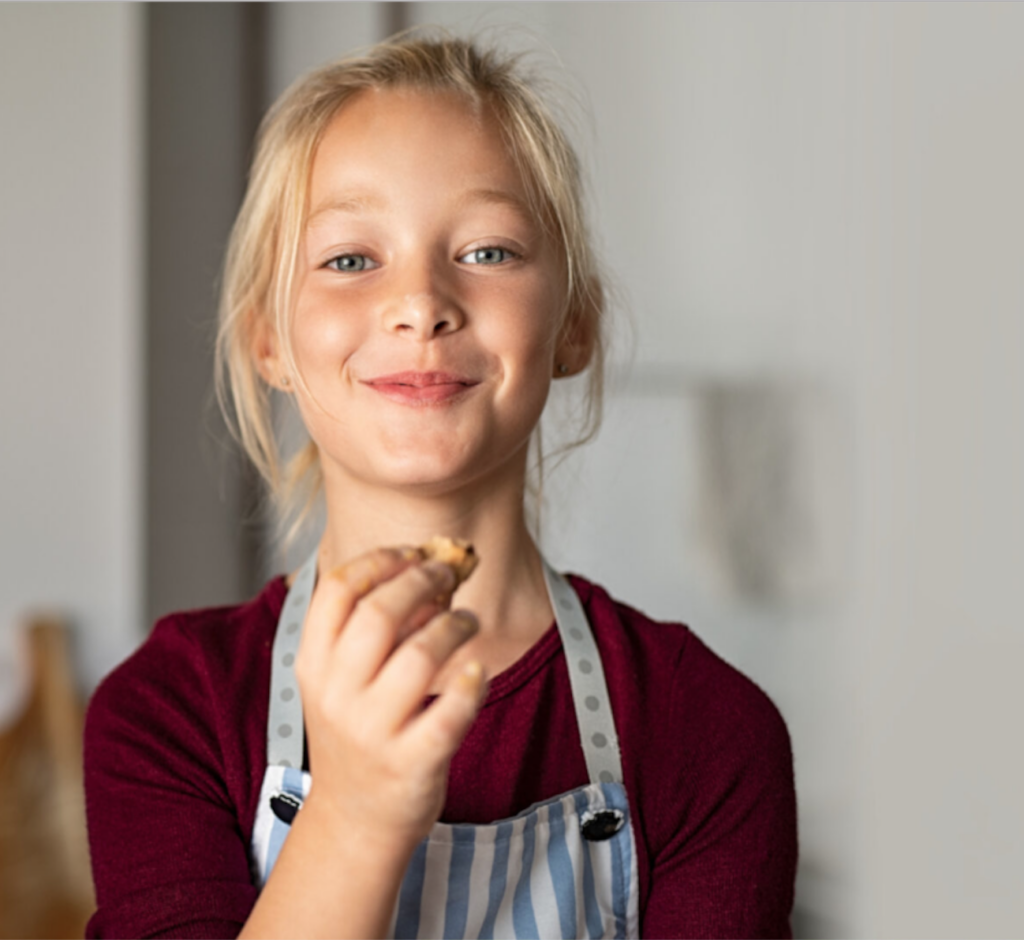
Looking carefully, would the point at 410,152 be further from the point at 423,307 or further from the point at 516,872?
the point at 516,872

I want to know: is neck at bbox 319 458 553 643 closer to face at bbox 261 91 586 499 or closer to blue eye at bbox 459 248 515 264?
face at bbox 261 91 586 499

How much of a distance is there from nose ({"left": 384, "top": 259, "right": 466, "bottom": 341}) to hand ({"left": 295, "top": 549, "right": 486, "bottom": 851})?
0.67 feet

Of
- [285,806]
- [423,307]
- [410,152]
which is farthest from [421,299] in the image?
[285,806]

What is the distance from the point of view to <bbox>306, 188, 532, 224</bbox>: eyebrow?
0.80 m

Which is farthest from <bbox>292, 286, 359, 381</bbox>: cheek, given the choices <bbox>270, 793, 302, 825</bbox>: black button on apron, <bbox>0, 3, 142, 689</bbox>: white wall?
<bbox>0, 3, 142, 689</bbox>: white wall

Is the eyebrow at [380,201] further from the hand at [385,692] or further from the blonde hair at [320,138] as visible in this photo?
the hand at [385,692]

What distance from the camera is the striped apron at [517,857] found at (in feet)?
2.54

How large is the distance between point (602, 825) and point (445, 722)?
0.29 meters

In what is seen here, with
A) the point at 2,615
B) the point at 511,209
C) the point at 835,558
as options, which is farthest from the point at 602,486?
the point at 2,615

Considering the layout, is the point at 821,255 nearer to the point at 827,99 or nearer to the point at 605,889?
the point at 827,99

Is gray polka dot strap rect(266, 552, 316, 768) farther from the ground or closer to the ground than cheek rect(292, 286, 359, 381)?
closer to the ground

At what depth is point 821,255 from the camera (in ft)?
3.46

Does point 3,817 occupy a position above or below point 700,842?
below

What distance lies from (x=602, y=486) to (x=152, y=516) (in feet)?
2.56
